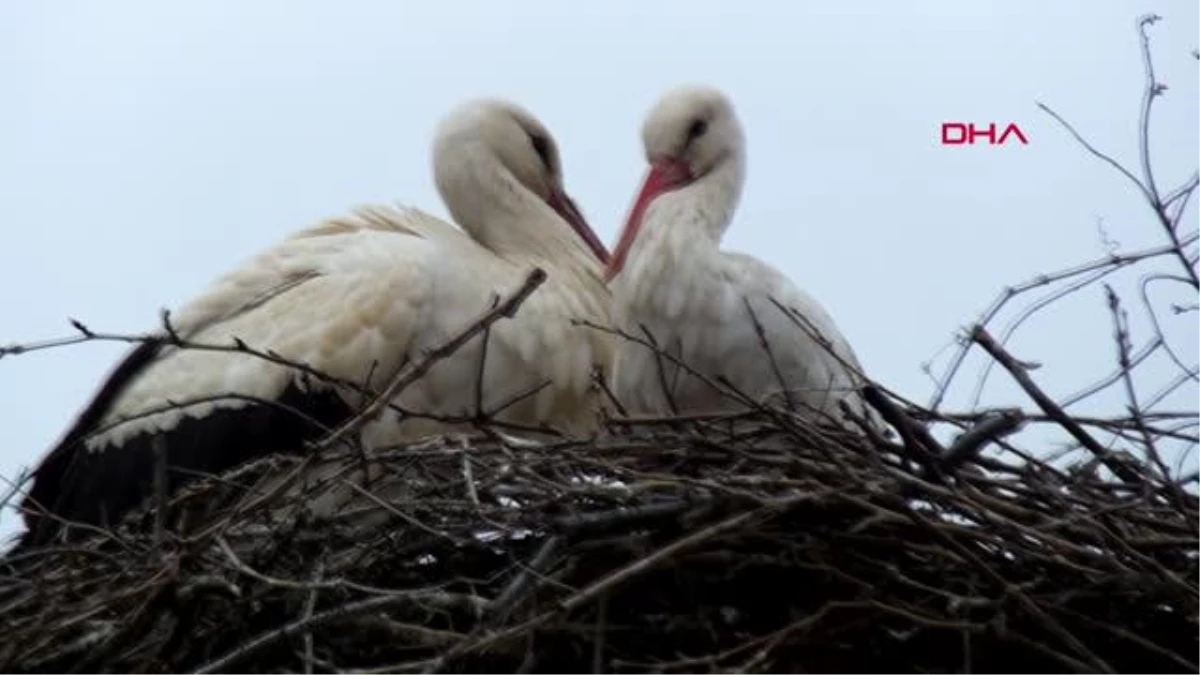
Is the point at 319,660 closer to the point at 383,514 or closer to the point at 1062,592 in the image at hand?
the point at 383,514

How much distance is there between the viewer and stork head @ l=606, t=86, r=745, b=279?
19.3 feet

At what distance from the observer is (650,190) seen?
5.89m

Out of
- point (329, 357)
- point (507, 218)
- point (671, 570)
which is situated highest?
point (507, 218)

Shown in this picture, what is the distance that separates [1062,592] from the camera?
4426 millimetres

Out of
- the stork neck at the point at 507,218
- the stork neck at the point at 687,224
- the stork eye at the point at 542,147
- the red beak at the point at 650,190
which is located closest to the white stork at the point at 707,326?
the stork neck at the point at 687,224

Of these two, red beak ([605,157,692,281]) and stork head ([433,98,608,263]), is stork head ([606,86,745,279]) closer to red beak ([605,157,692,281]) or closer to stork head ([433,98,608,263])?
red beak ([605,157,692,281])

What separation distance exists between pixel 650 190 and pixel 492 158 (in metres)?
0.45

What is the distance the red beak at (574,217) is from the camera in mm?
6258

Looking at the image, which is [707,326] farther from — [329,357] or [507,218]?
[507,218]

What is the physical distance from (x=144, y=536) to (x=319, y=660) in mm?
523

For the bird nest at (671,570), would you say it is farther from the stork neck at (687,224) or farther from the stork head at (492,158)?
the stork head at (492,158)

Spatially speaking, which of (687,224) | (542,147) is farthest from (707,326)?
(542,147)

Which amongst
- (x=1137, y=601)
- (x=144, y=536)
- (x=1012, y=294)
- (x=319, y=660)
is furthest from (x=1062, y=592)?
(x=144, y=536)

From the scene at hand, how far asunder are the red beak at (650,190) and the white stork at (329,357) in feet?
0.38
